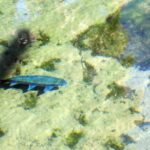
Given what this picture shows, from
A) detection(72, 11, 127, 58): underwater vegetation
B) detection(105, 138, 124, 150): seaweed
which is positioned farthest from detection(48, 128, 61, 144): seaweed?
detection(72, 11, 127, 58): underwater vegetation

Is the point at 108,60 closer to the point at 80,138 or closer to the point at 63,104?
the point at 63,104

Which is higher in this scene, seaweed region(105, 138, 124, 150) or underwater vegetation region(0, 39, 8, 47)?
underwater vegetation region(0, 39, 8, 47)

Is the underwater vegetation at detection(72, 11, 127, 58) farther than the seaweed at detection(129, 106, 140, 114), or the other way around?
the underwater vegetation at detection(72, 11, 127, 58)

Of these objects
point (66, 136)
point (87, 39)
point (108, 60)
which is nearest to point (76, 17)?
point (87, 39)

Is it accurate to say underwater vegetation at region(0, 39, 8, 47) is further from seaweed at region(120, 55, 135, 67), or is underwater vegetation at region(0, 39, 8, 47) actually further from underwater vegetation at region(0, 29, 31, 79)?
seaweed at region(120, 55, 135, 67)

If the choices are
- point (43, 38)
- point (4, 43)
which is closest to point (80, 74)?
point (43, 38)

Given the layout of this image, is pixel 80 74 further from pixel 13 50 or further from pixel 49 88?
pixel 13 50

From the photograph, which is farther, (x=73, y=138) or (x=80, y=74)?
(x=80, y=74)
